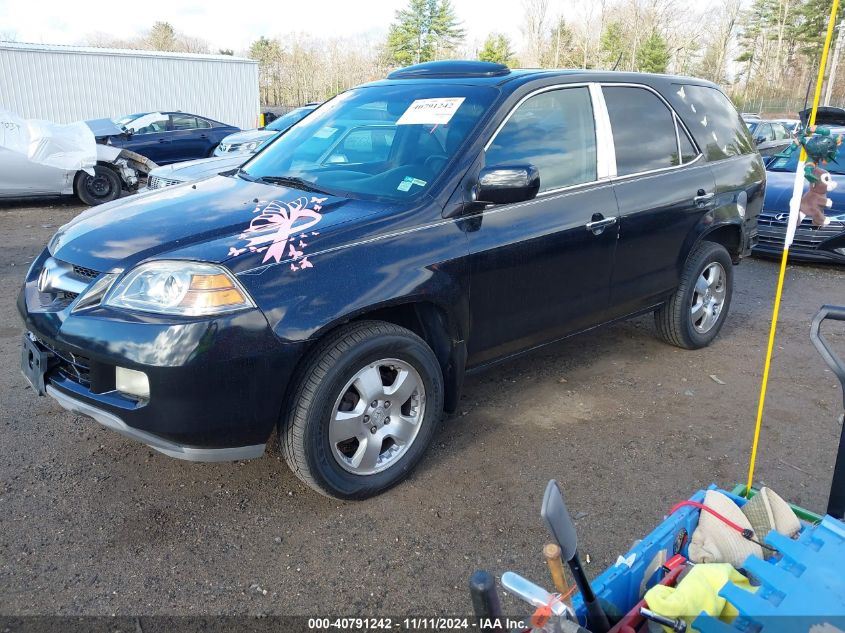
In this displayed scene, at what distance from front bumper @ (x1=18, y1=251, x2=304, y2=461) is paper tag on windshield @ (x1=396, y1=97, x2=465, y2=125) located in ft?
4.96

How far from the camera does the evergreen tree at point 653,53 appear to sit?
44.9 m

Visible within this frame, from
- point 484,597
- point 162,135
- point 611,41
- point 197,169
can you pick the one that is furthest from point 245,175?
point 611,41

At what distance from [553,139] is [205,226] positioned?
6.23ft

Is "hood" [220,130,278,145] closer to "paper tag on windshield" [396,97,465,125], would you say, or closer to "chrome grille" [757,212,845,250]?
"chrome grille" [757,212,845,250]

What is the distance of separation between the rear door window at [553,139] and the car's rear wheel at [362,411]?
1.10 meters

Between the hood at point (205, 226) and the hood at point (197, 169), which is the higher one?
the hood at point (205, 226)

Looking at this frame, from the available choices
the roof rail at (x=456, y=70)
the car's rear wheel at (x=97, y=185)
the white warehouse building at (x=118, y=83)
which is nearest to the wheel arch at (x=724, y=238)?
the roof rail at (x=456, y=70)

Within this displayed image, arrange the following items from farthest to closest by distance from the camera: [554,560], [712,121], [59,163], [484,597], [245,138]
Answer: [245,138] → [59,163] → [712,121] → [554,560] → [484,597]

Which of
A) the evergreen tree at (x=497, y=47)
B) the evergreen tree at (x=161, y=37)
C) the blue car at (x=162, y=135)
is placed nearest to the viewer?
the blue car at (x=162, y=135)

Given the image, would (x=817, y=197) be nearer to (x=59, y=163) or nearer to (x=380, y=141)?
(x=380, y=141)

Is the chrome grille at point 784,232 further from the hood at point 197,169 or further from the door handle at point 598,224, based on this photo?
the hood at point 197,169

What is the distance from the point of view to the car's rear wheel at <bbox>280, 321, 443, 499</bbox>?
9.01ft

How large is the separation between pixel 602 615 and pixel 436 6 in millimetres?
61782

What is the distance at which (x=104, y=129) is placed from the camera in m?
13.1
